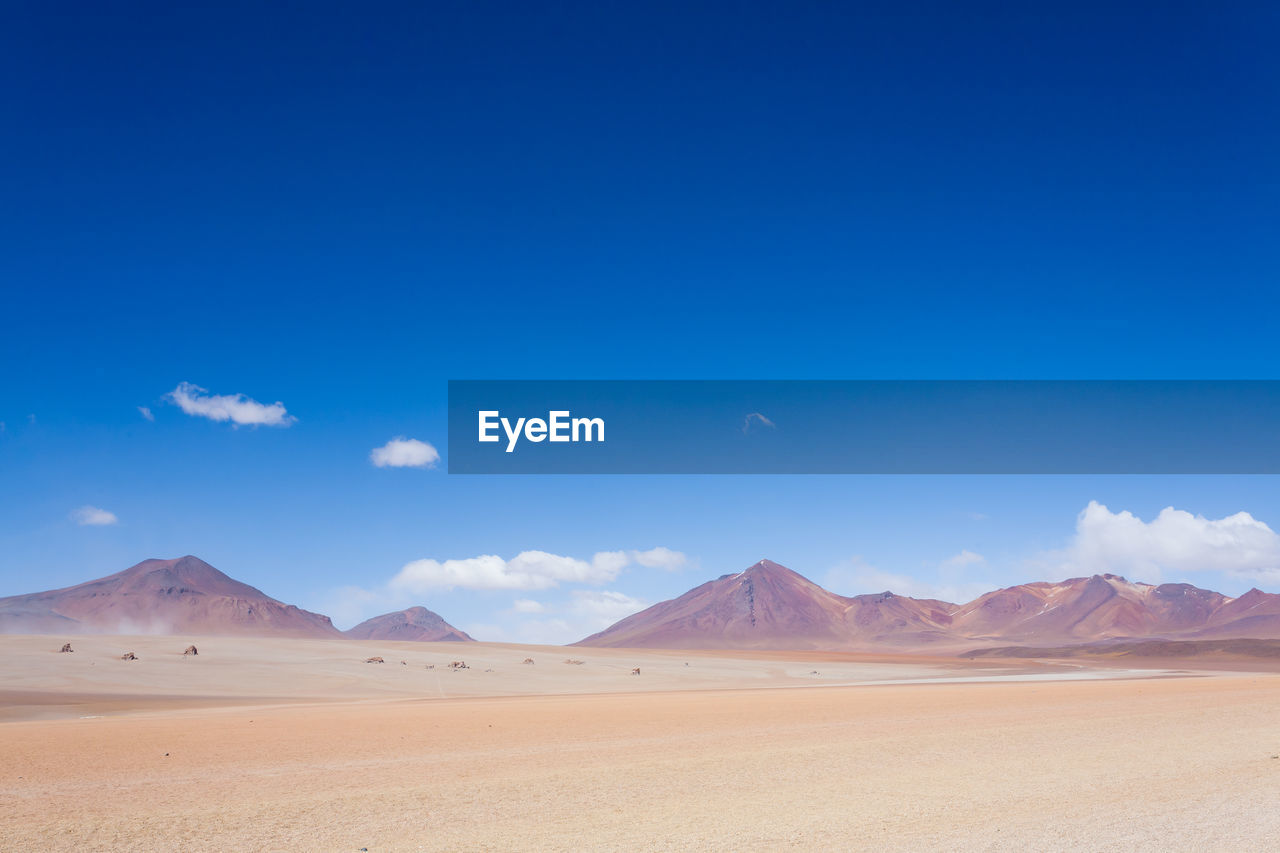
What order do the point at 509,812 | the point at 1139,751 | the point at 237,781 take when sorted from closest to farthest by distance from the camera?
1. the point at 509,812
2. the point at 237,781
3. the point at 1139,751

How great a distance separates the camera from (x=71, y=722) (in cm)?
2584

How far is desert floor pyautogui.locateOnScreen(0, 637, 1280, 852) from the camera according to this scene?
10.9 meters

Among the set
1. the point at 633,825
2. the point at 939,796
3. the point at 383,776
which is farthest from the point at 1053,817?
the point at 383,776

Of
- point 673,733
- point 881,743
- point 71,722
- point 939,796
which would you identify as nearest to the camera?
point 939,796

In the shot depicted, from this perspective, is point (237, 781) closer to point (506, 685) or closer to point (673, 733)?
point (673, 733)

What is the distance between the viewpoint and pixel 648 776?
15.5m

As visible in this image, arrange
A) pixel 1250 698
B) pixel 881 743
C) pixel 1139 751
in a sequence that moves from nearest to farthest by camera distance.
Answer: pixel 1139 751 < pixel 881 743 < pixel 1250 698

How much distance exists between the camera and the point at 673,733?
2267 cm

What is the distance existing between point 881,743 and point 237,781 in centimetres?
1232

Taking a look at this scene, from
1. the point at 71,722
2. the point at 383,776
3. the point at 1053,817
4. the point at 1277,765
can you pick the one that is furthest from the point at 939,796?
the point at 71,722

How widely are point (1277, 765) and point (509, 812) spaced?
1255 centimetres

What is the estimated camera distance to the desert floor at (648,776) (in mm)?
10898

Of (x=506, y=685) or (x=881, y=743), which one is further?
(x=506, y=685)

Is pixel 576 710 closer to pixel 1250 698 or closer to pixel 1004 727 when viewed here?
pixel 1004 727
